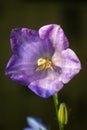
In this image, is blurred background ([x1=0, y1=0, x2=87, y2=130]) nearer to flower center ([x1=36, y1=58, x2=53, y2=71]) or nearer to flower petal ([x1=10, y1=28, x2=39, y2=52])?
flower center ([x1=36, y1=58, x2=53, y2=71])

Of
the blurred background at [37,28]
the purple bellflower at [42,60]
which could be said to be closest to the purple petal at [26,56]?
the purple bellflower at [42,60]

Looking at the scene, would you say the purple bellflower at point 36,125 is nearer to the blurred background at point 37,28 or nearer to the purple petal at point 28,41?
the purple petal at point 28,41

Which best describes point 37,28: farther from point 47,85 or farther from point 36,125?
point 47,85

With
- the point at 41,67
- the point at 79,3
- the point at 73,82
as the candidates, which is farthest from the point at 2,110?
the point at 41,67

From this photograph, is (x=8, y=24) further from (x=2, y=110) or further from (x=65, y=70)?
(x=65, y=70)

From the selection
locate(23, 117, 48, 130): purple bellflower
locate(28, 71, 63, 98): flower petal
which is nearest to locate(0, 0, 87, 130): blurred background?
locate(23, 117, 48, 130): purple bellflower
